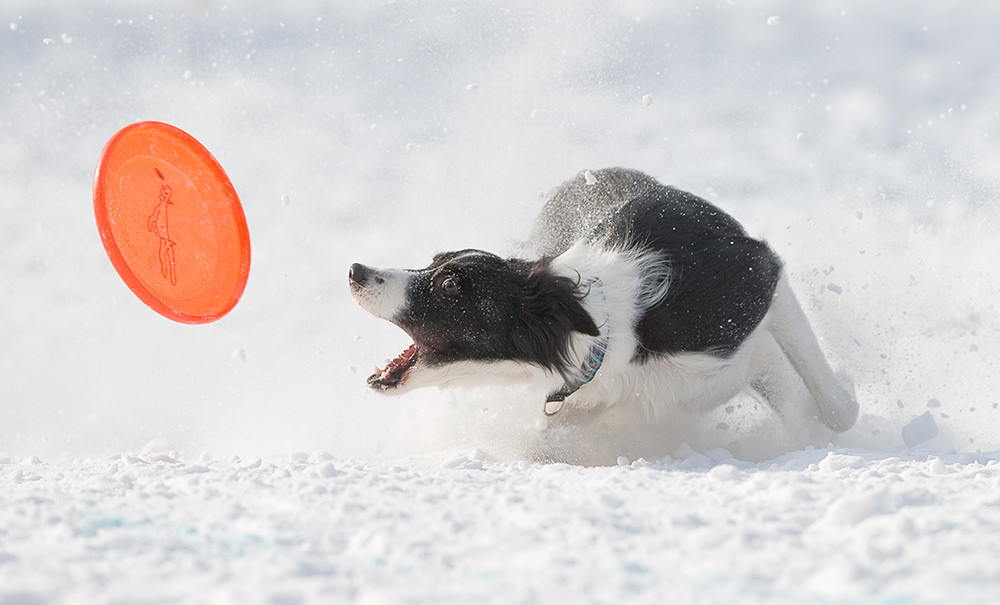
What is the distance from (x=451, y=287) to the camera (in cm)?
382

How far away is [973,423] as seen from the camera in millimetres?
4781

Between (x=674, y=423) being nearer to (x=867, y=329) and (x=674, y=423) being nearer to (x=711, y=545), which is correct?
(x=867, y=329)

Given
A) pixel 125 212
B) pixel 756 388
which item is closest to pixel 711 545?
pixel 756 388

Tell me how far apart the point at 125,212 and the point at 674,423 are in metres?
3.17

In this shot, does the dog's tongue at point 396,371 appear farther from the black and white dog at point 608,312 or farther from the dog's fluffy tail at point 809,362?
the dog's fluffy tail at point 809,362

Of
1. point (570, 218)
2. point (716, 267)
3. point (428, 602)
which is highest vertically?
point (570, 218)

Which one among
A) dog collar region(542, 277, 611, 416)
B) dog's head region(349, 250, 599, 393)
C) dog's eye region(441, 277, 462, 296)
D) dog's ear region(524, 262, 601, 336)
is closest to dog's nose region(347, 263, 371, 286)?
dog's head region(349, 250, 599, 393)

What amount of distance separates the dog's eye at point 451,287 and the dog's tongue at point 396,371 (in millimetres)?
350

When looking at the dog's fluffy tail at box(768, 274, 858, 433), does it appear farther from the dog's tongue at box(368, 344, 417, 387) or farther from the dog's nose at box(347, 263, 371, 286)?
the dog's nose at box(347, 263, 371, 286)

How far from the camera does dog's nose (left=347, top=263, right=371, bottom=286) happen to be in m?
3.90

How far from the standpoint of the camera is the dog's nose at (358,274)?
12.8 feet

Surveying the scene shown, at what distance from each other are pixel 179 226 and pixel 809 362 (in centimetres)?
363

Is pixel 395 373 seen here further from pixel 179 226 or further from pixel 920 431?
pixel 920 431

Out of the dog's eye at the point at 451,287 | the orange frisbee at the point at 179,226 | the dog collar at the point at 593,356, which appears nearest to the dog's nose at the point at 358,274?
the dog's eye at the point at 451,287
